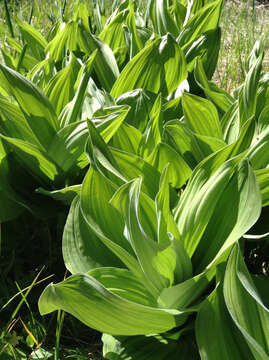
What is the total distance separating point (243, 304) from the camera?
0.94 m

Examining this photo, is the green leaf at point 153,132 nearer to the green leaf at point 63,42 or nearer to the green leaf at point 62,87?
the green leaf at point 62,87

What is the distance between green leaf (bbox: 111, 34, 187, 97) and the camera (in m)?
1.66

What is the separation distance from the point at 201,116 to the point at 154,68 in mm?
287

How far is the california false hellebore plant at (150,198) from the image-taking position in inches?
38.9

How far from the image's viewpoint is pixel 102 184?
119 cm

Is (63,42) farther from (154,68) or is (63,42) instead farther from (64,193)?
(64,193)

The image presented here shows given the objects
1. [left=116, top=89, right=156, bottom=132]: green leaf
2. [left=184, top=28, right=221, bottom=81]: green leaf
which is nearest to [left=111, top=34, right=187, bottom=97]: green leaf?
[left=116, top=89, right=156, bottom=132]: green leaf

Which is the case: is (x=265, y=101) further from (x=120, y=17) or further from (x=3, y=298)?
(x=3, y=298)

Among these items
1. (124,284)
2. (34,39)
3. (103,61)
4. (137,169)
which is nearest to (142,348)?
(124,284)

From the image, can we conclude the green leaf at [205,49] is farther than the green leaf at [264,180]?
Yes

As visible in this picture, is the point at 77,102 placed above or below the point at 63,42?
below

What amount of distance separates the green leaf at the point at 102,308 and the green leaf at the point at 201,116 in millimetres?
637

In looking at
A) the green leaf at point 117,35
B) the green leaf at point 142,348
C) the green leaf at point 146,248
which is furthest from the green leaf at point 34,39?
the green leaf at point 142,348

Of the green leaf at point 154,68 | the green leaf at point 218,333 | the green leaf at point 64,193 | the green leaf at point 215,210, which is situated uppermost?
the green leaf at point 154,68
